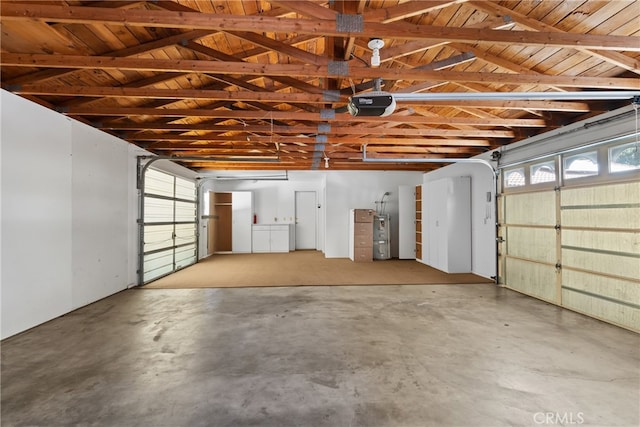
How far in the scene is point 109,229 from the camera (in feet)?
15.5

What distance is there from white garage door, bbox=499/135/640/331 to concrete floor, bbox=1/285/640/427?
36cm

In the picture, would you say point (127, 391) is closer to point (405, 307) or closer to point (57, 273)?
point (57, 273)

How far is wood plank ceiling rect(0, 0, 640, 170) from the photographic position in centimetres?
225

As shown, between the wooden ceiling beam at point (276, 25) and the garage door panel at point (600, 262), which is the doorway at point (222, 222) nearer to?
the wooden ceiling beam at point (276, 25)

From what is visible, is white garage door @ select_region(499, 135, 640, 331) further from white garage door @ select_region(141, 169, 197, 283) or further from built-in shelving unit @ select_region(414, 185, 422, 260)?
white garage door @ select_region(141, 169, 197, 283)

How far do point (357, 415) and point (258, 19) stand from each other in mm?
2912

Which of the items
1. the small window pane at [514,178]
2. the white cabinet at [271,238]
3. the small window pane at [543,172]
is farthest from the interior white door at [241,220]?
the small window pane at [543,172]

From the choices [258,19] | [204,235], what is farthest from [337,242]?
[258,19]

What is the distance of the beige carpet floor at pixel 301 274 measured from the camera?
5.67 meters

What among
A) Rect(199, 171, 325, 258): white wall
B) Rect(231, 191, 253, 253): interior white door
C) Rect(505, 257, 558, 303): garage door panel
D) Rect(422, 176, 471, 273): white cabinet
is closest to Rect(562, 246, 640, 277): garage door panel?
Rect(505, 257, 558, 303): garage door panel

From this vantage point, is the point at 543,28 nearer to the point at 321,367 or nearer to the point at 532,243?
the point at 532,243

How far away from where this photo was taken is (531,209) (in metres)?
4.78

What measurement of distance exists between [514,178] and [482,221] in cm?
122

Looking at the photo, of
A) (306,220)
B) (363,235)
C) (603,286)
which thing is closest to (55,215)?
(363,235)
